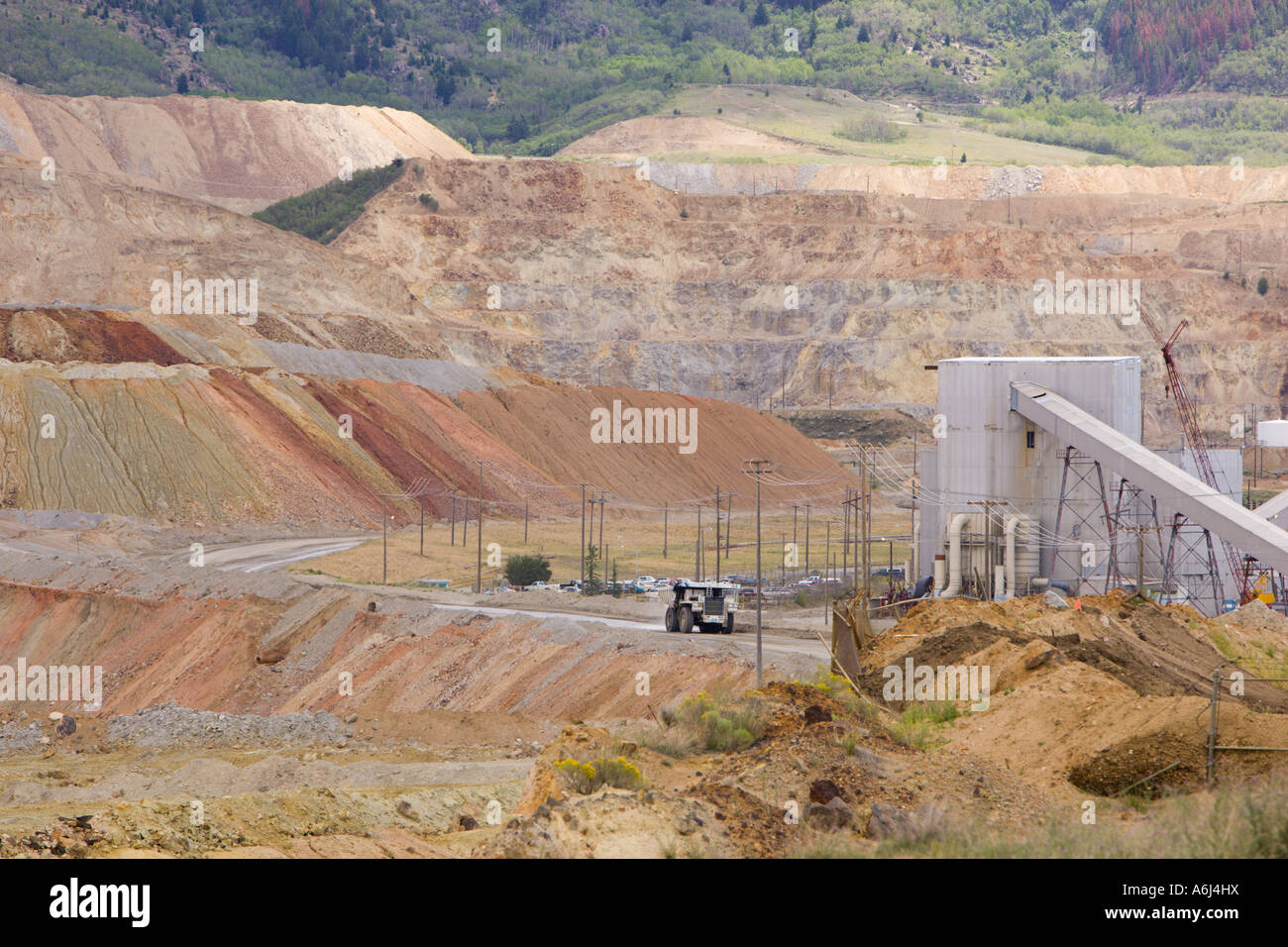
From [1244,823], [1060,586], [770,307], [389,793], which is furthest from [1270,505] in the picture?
[770,307]

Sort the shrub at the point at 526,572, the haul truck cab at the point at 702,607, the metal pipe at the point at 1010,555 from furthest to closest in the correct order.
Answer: the shrub at the point at 526,572 → the metal pipe at the point at 1010,555 → the haul truck cab at the point at 702,607

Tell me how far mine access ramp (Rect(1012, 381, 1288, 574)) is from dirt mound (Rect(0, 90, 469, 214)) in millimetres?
139048

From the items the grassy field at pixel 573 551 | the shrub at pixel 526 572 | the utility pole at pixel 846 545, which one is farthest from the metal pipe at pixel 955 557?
the shrub at pixel 526 572

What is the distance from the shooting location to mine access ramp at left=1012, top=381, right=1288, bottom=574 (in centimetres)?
3669

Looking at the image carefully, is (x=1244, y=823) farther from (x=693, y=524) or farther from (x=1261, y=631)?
(x=693, y=524)

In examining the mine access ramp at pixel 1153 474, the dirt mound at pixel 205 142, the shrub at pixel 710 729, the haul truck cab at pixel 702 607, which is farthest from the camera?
the dirt mound at pixel 205 142

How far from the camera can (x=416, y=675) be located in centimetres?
4028

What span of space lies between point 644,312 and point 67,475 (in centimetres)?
8095

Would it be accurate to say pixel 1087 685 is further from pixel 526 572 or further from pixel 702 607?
pixel 526 572

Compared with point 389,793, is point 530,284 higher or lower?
higher

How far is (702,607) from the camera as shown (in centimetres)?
4250

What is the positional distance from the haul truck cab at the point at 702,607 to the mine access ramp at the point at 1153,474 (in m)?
10.5

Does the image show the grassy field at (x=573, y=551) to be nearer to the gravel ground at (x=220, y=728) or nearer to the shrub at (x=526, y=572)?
the shrub at (x=526, y=572)

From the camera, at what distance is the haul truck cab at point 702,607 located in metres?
42.3
